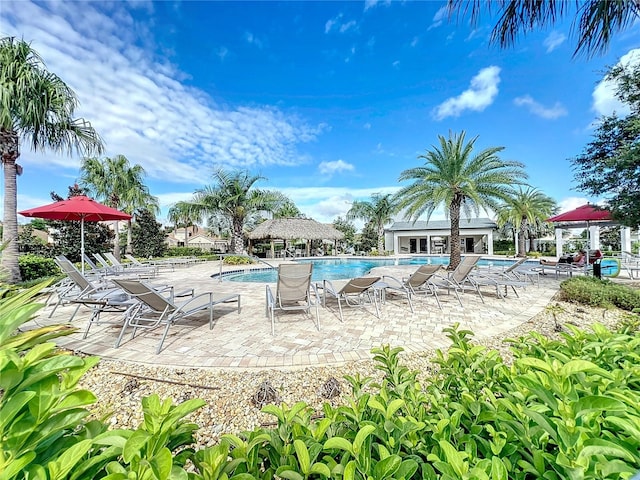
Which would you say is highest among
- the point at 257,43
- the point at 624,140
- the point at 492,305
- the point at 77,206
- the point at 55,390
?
the point at 257,43

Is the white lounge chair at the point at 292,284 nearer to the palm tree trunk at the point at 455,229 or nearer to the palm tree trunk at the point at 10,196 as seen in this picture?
the palm tree trunk at the point at 10,196

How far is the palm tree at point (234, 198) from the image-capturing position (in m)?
20.7

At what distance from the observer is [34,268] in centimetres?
1057

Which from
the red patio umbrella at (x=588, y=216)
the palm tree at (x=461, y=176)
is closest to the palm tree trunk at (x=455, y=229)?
the palm tree at (x=461, y=176)

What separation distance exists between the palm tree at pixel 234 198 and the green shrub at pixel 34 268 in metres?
11.1

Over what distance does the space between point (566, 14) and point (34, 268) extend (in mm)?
17482

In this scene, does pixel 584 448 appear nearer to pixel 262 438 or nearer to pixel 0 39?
pixel 262 438

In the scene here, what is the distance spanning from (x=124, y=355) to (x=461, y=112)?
1894 centimetres

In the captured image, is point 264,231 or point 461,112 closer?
point 461,112

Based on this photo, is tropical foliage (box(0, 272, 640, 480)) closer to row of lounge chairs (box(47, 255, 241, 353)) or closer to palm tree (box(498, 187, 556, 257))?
row of lounge chairs (box(47, 255, 241, 353))

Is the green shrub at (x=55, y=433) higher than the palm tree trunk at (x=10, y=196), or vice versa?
the palm tree trunk at (x=10, y=196)

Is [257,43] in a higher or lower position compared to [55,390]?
higher

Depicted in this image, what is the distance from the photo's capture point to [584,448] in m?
0.78

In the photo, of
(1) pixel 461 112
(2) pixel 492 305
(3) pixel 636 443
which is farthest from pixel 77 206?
(1) pixel 461 112
